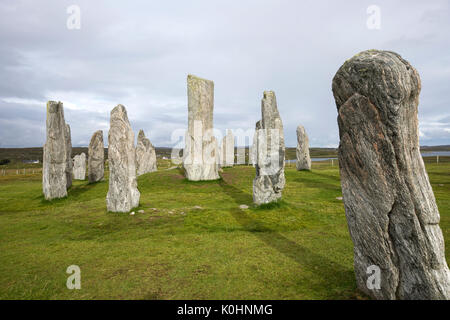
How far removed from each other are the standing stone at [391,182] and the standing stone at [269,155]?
24.7 ft

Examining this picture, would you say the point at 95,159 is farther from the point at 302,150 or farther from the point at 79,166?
the point at 302,150

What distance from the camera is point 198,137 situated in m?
20.6

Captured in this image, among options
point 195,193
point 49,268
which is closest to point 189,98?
point 195,193

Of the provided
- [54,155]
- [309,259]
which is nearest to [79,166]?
[54,155]

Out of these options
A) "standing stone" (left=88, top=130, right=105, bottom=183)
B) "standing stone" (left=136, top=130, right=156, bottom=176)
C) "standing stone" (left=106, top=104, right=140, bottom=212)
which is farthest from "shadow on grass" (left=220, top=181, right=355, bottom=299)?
"standing stone" (left=136, top=130, right=156, bottom=176)

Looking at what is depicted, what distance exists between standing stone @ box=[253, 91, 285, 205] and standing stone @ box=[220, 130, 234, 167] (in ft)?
78.2

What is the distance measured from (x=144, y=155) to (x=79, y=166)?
22.2ft

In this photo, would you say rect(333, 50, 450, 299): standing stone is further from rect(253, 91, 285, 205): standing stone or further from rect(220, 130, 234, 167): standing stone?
rect(220, 130, 234, 167): standing stone

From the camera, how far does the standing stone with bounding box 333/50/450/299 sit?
4027mm

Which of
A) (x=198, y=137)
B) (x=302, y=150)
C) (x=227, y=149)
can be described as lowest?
(x=302, y=150)

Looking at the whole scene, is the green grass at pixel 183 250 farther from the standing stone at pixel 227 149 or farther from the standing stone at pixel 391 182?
the standing stone at pixel 227 149

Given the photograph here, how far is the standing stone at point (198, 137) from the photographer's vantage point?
2050cm

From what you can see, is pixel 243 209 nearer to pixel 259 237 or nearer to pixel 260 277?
pixel 259 237
